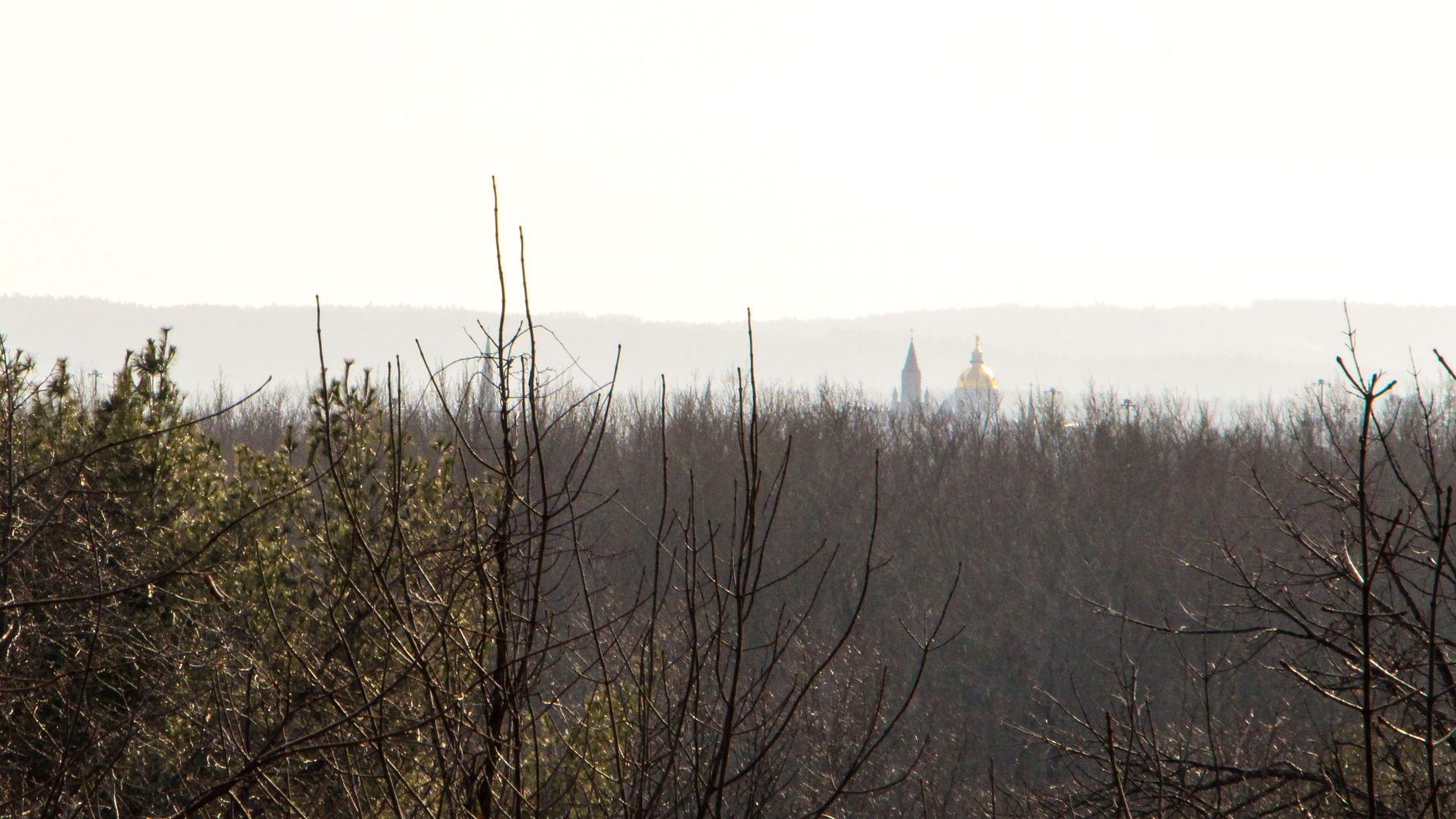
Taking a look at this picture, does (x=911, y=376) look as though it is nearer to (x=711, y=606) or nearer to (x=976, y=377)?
(x=976, y=377)

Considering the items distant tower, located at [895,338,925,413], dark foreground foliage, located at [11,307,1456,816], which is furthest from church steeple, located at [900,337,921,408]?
dark foreground foliage, located at [11,307,1456,816]

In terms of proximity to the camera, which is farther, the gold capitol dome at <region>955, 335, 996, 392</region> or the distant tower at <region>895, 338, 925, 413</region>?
the distant tower at <region>895, 338, 925, 413</region>

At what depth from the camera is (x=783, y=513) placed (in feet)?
→ 119

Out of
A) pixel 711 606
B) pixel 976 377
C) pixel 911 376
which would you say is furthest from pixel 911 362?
pixel 711 606

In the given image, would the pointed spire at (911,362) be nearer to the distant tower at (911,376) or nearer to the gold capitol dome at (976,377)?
the distant tower at (911,376)

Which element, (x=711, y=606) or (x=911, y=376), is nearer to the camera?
(x=711, y=606)

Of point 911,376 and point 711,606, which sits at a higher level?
point 711,606

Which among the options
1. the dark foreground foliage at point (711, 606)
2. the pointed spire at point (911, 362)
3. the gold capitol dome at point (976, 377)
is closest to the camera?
the dark foreground foliage at point (711, 606)

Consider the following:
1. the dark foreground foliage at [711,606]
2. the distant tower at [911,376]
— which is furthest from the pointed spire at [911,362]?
the dark foreground foliage at [711,606]

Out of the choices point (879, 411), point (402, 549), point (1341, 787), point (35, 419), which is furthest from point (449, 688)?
point (879, 411)

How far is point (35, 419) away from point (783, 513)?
2728cm

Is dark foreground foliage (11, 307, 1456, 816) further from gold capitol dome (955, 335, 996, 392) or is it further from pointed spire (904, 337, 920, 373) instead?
pointed spire (904, 337, 920, 373)

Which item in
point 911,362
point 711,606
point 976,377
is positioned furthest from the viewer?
point 911,362

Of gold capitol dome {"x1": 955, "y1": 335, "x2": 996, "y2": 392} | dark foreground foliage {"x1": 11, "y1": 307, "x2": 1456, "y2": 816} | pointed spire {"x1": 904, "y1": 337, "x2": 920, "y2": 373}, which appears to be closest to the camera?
dark foreground foliage {"x1": 11, "y1": 307, "x2": 1456, "y2": 816}
